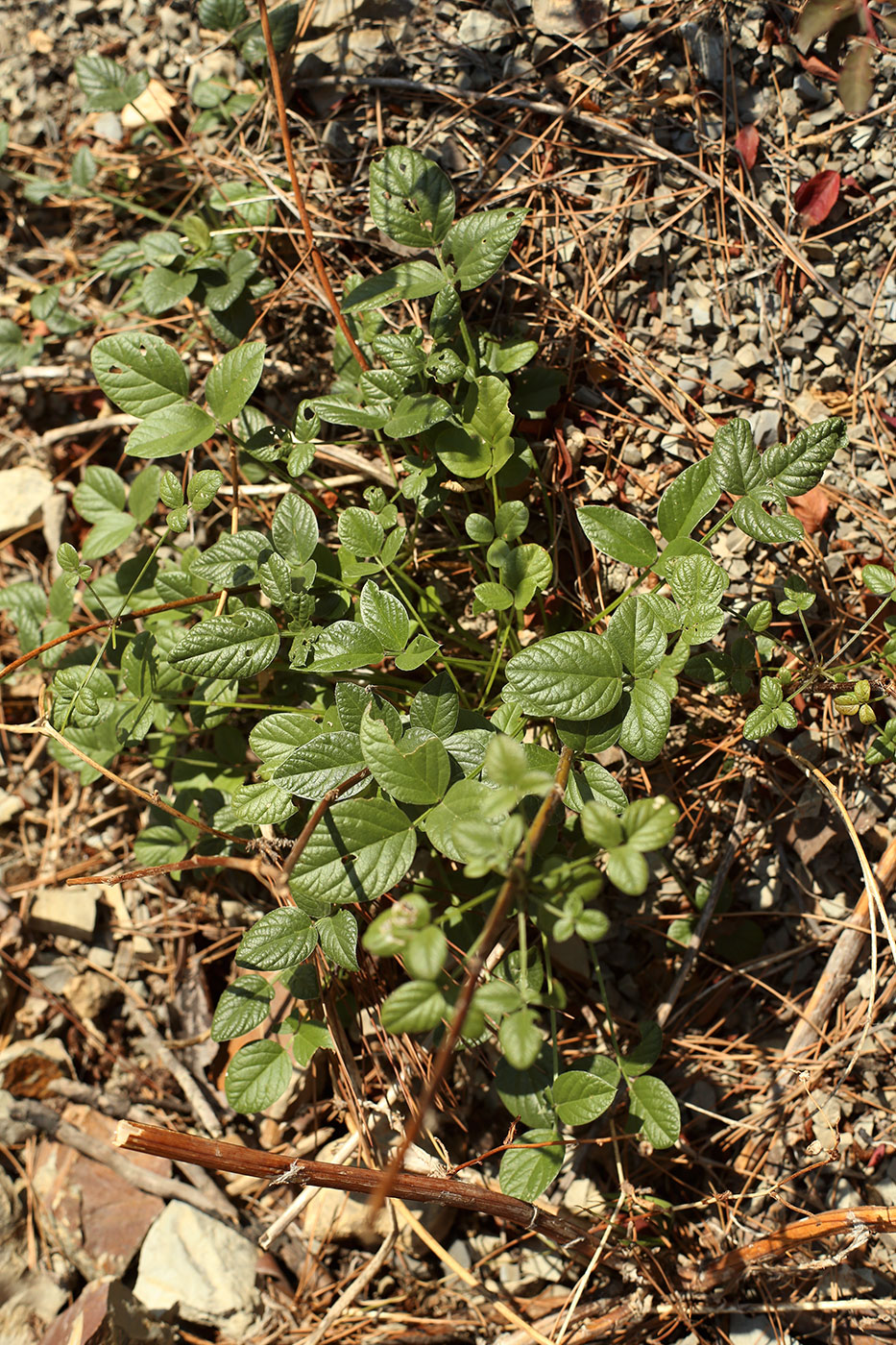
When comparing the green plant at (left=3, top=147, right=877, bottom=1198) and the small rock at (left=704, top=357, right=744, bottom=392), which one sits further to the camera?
the small rock at (left=704, top=357, right=744, bottom=392)

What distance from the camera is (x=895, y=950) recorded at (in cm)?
181

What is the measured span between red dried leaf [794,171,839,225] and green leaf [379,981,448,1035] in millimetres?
1946

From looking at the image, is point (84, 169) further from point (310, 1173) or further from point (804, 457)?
point (310, 1173)

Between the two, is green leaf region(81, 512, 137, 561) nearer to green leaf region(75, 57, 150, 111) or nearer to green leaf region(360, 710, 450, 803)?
green leaf region(360, 710, 450, 803)

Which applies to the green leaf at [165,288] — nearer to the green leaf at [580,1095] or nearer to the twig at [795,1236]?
the green leaf at [580,1095]

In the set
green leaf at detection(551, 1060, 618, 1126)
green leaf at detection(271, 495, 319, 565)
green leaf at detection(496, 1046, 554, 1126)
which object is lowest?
green leaf at detection(496, 1046, 554, 1126)

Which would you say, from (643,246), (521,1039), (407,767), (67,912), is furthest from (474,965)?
(643,246)

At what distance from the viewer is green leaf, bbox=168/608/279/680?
5.48ft

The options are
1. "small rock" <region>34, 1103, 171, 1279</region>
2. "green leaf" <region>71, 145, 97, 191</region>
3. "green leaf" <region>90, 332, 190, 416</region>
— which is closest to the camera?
"green leaf" <region>90, 332, 190, 416</region>

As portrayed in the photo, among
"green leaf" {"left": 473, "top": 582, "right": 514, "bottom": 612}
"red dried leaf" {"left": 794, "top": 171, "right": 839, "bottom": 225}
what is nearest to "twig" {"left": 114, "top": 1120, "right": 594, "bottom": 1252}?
"green leaf" {"left": 473, "top": 582, "right": 514, "bottom": 612}

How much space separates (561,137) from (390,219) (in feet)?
2.21

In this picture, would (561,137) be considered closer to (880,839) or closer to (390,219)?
(390,219)

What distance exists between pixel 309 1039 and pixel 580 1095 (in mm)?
570

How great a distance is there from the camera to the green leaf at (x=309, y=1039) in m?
1.81
